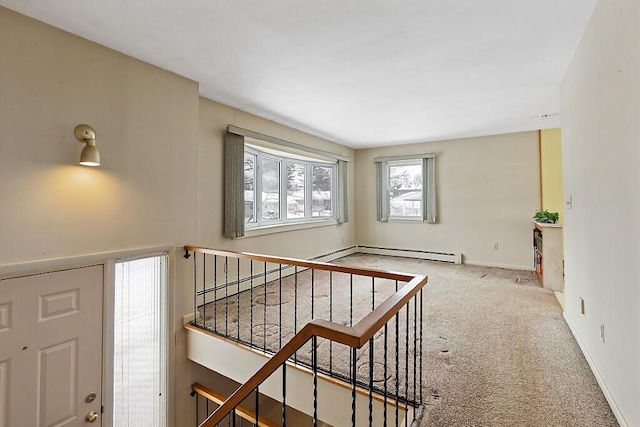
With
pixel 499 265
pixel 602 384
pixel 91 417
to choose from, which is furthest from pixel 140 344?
pixel 499 265

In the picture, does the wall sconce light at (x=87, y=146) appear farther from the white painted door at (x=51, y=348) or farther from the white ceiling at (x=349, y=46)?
the white painted door at (x=51, y=348)

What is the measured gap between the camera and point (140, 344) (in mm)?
2674

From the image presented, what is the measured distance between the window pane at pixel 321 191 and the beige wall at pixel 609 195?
3.86 m

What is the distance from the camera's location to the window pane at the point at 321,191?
571 cm

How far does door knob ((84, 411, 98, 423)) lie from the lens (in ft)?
7.69

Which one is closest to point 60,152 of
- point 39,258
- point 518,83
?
point 39,258

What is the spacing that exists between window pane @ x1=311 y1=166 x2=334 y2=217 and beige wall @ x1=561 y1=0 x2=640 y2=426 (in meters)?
3.86

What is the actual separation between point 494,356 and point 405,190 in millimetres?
4298

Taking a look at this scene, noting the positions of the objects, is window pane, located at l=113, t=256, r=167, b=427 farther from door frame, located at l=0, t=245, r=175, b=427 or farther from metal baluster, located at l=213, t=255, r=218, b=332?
metal baluster, located at l=213, t=255, r=218, b=332

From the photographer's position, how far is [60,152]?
7.23 feet

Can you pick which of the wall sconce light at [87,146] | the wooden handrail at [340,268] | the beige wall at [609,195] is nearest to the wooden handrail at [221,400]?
the wooden handrail at [340,268]

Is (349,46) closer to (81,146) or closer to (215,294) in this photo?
(81,146)

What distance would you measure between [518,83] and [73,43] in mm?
3998

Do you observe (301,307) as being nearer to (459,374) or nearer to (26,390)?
(459,374)
